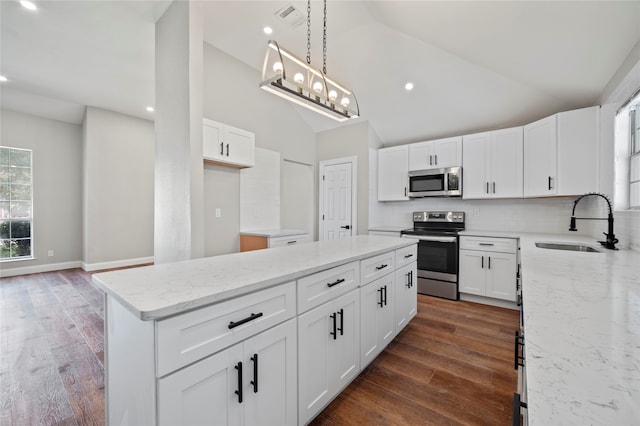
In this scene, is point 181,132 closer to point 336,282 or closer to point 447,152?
point 336,282

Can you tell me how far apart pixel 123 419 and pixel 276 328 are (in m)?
0.69

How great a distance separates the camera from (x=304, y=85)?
7.44 ft

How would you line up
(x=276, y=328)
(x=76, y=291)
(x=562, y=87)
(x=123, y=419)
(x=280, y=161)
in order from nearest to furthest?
(x=123, y=419) → (x=276, y=328) → (x=562, y=87) → (x=76, y=291) → (x=280, y=161)

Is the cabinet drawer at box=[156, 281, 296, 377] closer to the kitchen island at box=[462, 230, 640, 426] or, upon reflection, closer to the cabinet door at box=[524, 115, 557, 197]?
the kitchen island at box=[462, 230, 640, 426]

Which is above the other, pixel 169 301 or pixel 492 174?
pixel 492 174

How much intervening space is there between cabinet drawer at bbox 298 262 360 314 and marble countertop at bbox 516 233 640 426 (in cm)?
93

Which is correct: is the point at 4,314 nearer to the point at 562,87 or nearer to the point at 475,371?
the point at 475,371

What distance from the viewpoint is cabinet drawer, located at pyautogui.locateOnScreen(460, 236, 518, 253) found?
→ 3.36 meters

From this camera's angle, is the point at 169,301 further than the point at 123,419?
No

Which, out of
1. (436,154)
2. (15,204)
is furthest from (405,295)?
(15,204)

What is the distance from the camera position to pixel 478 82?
349 cm

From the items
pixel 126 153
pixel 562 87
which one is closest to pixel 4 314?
pixel 126 153

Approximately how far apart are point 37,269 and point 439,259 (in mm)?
7099

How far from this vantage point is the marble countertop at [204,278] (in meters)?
0.96
